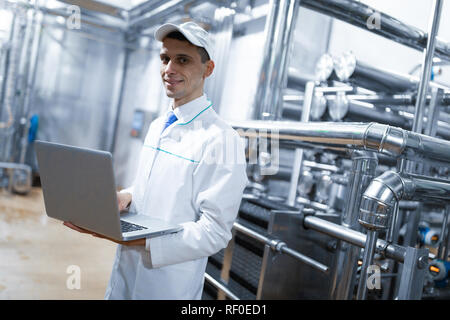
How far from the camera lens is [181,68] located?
1096 millimetres

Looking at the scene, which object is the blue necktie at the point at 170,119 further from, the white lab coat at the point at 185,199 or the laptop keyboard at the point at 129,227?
the laptop keyboard at the point at 129,227

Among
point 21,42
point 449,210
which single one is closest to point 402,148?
point 449,210

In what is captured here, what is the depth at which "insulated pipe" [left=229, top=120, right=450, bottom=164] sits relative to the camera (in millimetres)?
1144

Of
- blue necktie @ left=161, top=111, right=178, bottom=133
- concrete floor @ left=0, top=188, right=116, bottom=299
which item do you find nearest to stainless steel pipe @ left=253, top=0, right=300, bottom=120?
blue necktie @ left=161, top=111, right=178, bottom=133

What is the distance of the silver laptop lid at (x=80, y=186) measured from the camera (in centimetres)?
85

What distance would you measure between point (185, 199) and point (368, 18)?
4.91 feet

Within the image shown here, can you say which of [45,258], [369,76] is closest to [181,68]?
[369,76]

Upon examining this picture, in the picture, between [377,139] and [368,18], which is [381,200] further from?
[368,18]

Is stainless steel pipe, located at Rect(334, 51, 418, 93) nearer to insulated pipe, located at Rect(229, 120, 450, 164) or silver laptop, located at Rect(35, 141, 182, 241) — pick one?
insulated pipe, located at Rect(229, 120, 450, 164)

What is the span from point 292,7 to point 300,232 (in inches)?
44.8

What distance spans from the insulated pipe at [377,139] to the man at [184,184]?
0.41m

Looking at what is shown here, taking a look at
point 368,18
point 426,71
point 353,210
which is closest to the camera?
point 353,210

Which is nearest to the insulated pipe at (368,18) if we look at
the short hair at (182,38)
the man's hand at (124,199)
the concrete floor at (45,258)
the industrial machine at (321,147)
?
the industrial machine at (321,147)
